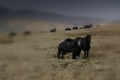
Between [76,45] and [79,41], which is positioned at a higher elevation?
[79,41]

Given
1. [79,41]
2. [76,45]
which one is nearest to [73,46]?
[76,45]

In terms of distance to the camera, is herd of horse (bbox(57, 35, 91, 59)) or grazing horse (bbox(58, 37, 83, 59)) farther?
herd of horse (bbox(57, 35, 91, 59))

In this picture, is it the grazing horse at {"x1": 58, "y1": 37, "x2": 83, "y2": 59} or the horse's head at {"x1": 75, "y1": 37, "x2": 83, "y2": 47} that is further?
the horse's head at {"x1": 75, "y1": 37, "x2": 83, "y2": 47}

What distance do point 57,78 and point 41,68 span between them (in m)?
3.19

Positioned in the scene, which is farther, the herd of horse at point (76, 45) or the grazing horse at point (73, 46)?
the herd of horse at point (76, 45)

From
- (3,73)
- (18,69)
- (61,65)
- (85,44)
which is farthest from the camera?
(85,44)

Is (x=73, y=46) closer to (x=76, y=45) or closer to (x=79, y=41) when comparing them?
(x=76, y=45)

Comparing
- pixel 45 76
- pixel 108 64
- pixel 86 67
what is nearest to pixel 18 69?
pixel 45 76

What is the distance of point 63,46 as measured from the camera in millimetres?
25766

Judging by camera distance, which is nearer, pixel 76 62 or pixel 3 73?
pixel 3 73

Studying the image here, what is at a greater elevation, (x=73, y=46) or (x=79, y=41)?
(x=79, y=41)

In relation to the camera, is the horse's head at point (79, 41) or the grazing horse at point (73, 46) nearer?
the grazing horse at point (73, 46)

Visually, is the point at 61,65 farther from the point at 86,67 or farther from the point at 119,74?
the point at 119,74

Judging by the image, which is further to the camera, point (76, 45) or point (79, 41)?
point (79, 41)
